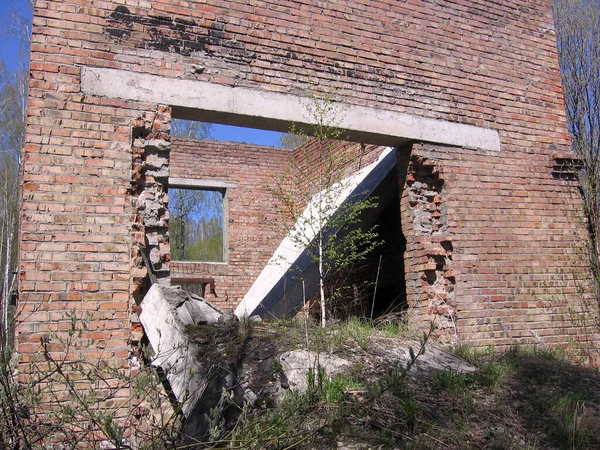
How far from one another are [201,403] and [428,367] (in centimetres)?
216

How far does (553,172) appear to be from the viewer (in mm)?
6711

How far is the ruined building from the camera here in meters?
4.50

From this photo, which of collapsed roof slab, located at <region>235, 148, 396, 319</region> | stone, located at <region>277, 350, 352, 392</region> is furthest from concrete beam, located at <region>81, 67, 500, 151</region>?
stone, located at <region>277, 350, 352, 392</region>

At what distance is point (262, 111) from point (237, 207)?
20.2 feet

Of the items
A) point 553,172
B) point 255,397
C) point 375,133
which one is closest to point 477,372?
point 255,397

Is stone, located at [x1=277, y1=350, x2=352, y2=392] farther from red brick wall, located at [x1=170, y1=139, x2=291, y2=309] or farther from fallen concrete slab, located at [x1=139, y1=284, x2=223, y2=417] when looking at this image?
red brick wall, located at [x1=170, y1=139, x2=291, y2=309]

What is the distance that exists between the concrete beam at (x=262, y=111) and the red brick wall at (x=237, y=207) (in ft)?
16.7

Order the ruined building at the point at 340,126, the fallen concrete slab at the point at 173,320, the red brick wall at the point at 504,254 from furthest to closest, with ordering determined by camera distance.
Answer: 1. the red brick wall at the point at 504,254
2. the ruined building at the point at 340,126
3. the fallen concrete slab at the point at 173,320

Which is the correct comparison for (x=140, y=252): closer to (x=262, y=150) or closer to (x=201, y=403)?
(x=201, y=403)

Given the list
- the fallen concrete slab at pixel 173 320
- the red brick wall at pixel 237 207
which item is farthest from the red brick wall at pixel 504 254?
the red brick wall at pixel 237 207

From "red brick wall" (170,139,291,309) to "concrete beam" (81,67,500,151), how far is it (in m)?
5.08

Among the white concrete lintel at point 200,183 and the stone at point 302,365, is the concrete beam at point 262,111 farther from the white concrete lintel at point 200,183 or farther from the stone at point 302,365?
the white concrete lintel at point 200,183

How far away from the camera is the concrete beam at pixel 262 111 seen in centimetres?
488

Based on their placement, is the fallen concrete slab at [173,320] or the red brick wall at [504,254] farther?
the red brick wall at [504,254]
